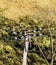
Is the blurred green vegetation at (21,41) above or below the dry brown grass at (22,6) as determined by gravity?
below

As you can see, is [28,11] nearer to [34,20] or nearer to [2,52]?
[34,20]

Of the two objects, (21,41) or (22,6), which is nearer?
(22,6)

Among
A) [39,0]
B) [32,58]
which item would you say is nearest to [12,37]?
[32,58]

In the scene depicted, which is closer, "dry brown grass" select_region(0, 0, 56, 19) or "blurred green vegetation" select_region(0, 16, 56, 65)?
"dry brown grass" select_region(0, 0, 56, 19)

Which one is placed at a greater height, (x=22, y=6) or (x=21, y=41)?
(x=22, y=6)

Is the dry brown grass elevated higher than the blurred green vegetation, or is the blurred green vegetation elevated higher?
the dry brown grass

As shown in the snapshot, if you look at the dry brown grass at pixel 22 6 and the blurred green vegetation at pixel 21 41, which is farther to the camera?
the blurred green vegetation at pixel 21 41

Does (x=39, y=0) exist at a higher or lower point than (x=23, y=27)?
higher

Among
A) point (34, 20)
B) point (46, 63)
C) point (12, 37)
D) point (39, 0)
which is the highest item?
point (39, 0)
